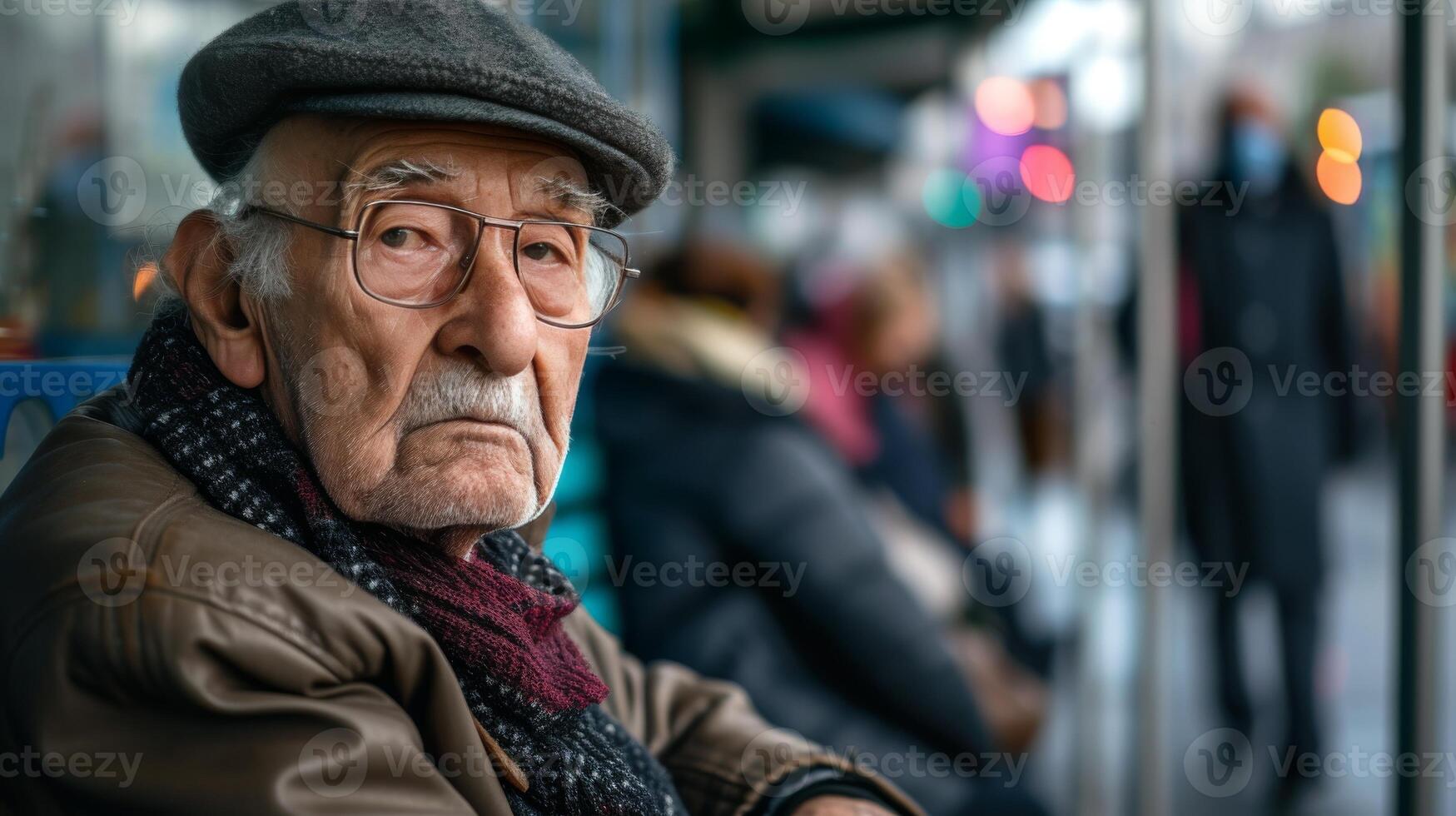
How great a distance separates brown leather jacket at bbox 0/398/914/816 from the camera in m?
0.96

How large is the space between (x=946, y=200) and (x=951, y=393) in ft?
16.9

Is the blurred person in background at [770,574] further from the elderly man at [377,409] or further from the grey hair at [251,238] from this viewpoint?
the grey hair at [251,238]

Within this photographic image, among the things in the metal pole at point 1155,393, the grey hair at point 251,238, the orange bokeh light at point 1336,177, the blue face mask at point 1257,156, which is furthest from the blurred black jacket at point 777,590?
the orange bokeh light at point 1336,177


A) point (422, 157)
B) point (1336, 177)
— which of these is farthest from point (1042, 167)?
point (422, 157)

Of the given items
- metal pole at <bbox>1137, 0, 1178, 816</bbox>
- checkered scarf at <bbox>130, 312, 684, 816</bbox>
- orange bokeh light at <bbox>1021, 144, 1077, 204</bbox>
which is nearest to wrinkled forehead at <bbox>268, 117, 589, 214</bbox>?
checkered scarf at <bbox>130, 312, 684, 816</bbox>

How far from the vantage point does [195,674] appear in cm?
95

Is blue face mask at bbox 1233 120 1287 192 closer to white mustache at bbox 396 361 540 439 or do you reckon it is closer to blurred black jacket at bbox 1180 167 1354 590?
blurred black jacket at bbox 1180 167 1354 590

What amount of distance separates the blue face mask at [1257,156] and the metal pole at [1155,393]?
5.02 feet

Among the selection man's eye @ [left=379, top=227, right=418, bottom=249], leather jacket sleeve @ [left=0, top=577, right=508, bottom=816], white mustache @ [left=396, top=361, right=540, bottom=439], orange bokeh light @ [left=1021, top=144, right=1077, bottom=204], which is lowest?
leather jacket sleeve @ [left=0, top=577, right=508, bottom=816]

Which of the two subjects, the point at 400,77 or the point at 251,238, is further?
the point at 251,238

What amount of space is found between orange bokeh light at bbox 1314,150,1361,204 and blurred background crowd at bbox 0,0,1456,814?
0.14 feet

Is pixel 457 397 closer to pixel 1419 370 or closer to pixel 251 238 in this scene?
pixel 251 238

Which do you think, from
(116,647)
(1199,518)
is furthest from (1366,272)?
(116,647)

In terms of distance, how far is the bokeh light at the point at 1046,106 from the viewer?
311 inches
